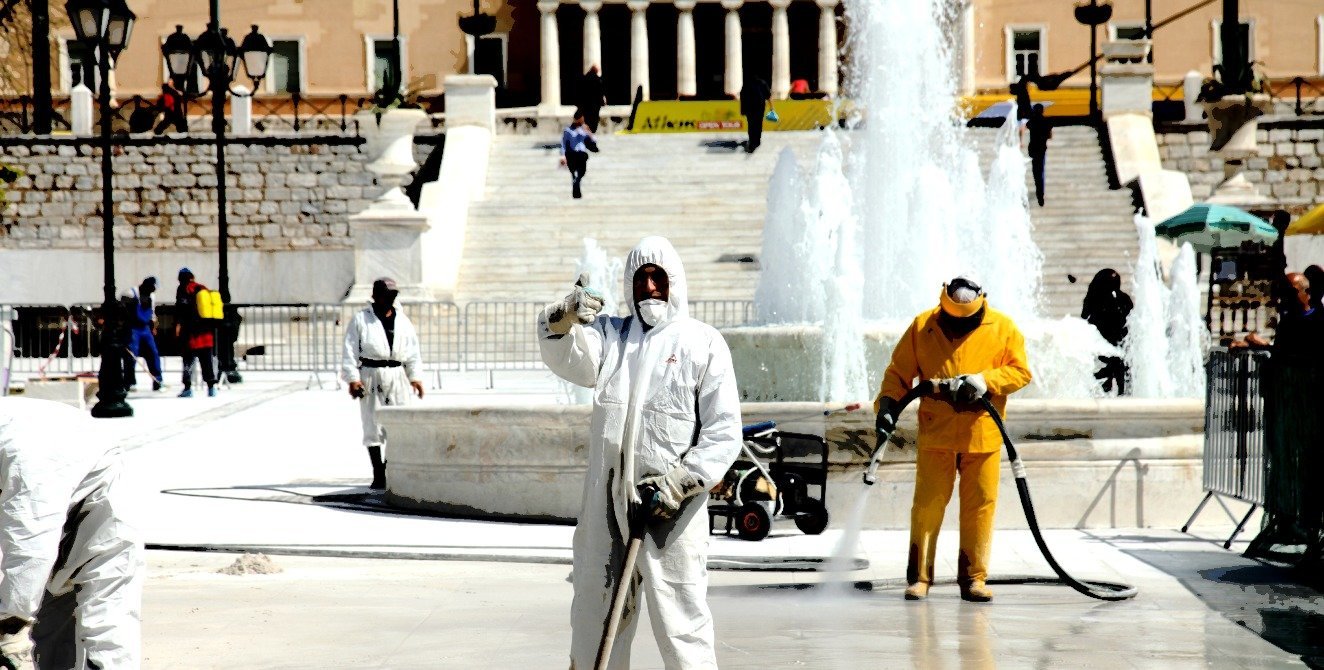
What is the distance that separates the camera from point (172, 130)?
1518 inches

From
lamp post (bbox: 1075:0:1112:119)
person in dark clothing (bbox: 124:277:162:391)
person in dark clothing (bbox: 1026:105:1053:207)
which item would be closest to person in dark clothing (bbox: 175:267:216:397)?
person in dark clothing (bbox: 124:277:162:391)

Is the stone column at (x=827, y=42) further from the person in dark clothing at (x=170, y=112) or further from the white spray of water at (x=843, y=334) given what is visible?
the white spray of water at (x=843, y=334)

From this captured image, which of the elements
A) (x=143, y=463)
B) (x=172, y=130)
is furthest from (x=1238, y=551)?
(x=172, y=130)

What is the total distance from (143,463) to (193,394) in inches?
284

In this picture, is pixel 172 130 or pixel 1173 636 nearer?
pixel 1173 636

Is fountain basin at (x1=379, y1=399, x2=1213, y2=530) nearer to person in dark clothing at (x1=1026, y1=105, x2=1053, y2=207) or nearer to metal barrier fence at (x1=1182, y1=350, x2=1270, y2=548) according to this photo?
metal barrier fence at (x1=1182, y1=350, x2=1270, y2=548)

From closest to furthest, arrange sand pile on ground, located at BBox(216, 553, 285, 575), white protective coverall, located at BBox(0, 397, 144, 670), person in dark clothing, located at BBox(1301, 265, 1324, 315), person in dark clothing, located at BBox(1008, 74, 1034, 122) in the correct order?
white protective coverall, located at BBox(0, 397, 144, 670) → sand pile on ground, located at BBox(216, 553, 285, 575) → person in dark clothing, located at BBox(1301, 265, 1324, 315) → person in dark clothing, located at BBox(1008, 74, 1034, 122)

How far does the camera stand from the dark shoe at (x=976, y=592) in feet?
26.3

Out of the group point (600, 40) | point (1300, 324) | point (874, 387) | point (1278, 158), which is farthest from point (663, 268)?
point (600, 40)

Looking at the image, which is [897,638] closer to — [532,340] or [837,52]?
[532,340]

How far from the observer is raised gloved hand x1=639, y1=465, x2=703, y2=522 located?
5.33 metres

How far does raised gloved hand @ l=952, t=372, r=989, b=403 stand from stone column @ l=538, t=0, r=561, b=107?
43143 millimetres

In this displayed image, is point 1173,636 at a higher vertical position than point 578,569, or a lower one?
lower

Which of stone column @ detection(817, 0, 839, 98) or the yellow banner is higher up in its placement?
stone column @ detection(817, 0, 839, 98)
